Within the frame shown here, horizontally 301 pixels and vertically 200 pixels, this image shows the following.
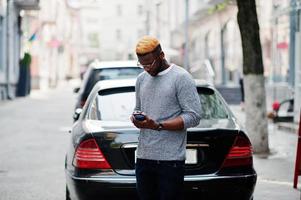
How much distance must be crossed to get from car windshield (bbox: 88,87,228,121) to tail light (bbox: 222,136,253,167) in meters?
0.54

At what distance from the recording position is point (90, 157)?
5781 mm

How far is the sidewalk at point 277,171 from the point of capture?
26.9ft

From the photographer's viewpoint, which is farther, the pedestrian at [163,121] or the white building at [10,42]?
the white building at [10,42]

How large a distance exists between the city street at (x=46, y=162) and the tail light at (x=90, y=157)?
7.26 ft

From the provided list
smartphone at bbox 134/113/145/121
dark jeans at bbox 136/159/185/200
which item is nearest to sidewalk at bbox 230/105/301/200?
dark jeans at bbox 136/159/185/200

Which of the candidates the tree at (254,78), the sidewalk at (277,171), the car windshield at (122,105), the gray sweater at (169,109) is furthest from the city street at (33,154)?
the gray sweater at (169,109)

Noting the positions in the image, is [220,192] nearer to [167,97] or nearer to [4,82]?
[167,97]

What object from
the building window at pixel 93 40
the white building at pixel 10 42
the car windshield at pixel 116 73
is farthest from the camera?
the building window at pixel 93 40

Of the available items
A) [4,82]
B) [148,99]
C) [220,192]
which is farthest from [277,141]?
[4,82]

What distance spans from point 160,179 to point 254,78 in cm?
781

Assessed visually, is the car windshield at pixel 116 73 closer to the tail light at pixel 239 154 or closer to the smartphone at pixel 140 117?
the tail light at pixel 239 154

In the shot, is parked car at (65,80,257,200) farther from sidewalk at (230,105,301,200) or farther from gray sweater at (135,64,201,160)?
sidewalk at (230,105,301,200)

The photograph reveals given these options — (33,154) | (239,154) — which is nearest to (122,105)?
(239,154)

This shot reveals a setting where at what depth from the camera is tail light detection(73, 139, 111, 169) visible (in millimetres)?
5730
